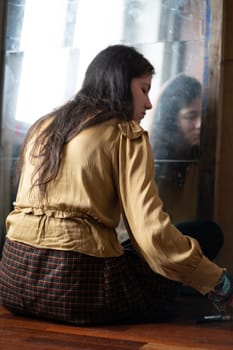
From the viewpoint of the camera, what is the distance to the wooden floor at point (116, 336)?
1389mm

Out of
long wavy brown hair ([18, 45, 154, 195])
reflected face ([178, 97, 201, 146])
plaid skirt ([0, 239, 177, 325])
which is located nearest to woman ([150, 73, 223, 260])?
reflected face ([178, 97, 201, 146])

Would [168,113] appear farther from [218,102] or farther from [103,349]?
[103,349]

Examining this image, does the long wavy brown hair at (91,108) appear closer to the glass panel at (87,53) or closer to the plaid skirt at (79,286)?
the plaid skirt at (79,286)

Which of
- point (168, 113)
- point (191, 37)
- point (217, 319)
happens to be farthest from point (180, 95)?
point (217, 319)

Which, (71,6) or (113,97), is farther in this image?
(71,6)

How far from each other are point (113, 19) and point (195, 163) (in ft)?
2.29

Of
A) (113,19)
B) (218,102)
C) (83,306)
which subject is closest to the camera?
(83,306)

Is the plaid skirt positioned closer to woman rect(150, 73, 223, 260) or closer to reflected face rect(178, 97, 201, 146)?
woman rect(150, 73, 223, 260)

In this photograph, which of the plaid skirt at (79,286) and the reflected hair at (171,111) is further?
the reflected hair at (171,111)

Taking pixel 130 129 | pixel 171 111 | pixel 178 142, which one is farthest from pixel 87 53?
pixel 130 129

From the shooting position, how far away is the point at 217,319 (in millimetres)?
1669

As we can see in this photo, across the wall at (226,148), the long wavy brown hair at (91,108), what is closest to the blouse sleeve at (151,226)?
the long wavy brown hair at (91,108)

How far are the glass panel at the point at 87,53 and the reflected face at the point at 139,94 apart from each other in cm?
45

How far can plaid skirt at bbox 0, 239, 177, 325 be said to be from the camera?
1548 millimetres
